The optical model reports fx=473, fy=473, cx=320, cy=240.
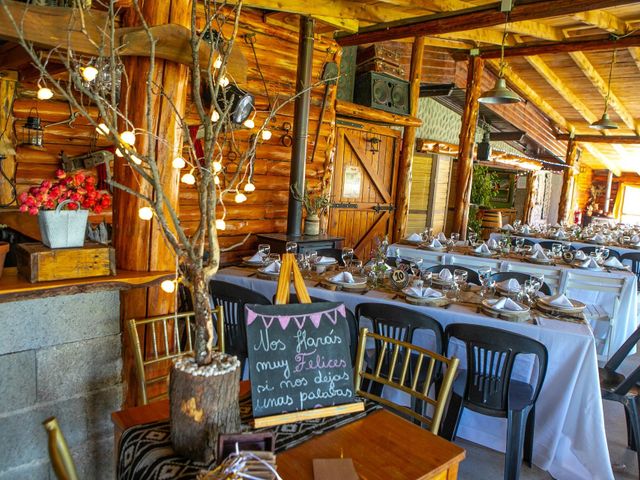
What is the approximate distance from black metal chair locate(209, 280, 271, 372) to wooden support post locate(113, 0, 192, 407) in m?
0.79

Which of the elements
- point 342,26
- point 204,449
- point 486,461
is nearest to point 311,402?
point 204,449

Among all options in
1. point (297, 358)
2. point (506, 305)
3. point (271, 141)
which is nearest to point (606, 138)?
point (271, 141)

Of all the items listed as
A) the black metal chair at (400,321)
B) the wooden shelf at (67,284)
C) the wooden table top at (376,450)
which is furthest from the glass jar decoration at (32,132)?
the wooden table top at (376,450)

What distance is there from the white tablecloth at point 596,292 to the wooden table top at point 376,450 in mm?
4039

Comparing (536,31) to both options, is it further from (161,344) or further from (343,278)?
(161,344)

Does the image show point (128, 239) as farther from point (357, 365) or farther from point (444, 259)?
point (444, 259)

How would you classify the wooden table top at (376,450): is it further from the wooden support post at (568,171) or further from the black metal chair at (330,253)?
the wooden support post at (568,171)

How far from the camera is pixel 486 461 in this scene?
296cm

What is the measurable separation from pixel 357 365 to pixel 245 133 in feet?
14.1

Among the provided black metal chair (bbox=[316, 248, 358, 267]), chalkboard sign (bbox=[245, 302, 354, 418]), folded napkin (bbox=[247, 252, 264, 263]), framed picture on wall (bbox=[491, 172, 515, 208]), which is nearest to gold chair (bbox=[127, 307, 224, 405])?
chalkboard sign (bbox=[245, 302, 354, 418])

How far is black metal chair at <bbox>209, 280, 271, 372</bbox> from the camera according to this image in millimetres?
3084

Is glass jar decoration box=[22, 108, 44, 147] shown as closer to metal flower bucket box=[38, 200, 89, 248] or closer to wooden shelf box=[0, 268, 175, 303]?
wooden shelf box=[0, 268, 175, 303]

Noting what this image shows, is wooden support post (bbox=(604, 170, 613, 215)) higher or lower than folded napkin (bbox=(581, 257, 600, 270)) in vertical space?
higher

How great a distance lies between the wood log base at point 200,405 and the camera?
1.29m
